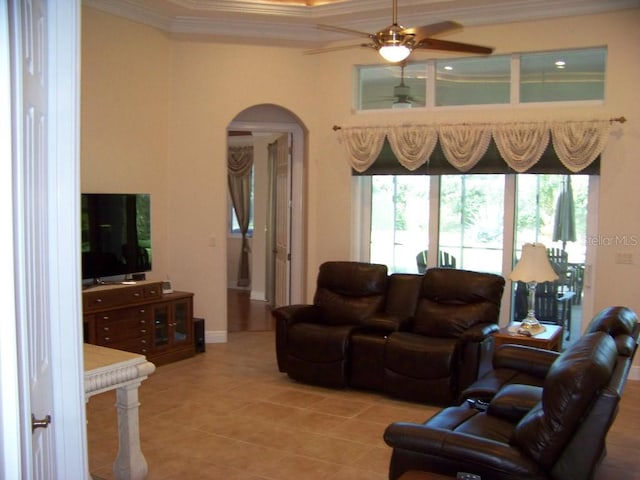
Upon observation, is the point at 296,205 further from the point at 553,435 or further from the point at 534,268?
the point at 553,435

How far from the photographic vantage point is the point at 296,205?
7.73m

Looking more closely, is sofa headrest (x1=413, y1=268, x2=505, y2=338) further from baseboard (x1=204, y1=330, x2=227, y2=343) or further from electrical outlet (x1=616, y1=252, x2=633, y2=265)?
baseboard (x1=204, y1=330, x2=227, y2=343)

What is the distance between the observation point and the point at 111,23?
6109 mm

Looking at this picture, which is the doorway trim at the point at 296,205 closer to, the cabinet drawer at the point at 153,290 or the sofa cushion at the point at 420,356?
the cabinet drawer at the point at 153,290

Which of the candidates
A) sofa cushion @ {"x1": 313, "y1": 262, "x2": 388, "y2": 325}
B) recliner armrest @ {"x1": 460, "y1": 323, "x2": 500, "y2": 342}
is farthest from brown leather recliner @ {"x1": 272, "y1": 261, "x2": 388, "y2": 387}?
recliner armrest @ {"x1": 460, "y1": 323, "x2": 500, "y2": 342}

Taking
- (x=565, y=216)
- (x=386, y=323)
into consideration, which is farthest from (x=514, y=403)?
(x=565, y=216)

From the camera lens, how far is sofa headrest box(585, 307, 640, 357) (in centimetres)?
314

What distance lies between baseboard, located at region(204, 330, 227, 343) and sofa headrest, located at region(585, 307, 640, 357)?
4445 millimetres

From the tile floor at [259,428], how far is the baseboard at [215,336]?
91 cm

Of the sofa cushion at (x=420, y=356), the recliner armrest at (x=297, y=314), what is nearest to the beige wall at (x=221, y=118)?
the recliner armrest at (x=297, y=314)

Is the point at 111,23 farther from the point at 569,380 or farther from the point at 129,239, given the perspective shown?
the point at 569,380

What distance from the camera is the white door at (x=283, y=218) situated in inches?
309

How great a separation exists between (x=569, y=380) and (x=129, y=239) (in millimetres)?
4627

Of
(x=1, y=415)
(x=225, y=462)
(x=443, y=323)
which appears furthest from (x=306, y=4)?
(x=1, y=415)
